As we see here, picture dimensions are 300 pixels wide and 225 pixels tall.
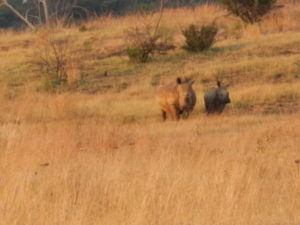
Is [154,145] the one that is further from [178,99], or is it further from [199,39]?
[199,39]

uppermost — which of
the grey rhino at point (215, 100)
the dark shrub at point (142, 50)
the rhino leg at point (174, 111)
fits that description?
the grey rhino at point (215, 100)

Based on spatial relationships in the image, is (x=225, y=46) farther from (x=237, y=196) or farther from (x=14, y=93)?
(x=237, y=196)

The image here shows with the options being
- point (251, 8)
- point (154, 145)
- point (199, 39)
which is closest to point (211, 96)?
point (154, 145)

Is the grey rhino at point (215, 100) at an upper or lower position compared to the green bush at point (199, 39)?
upper

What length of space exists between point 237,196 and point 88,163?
2250 millimetres

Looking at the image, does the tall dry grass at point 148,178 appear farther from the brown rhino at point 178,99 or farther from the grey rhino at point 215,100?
the grey rhino at point 215,100

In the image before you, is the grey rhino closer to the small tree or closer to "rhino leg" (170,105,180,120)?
"rhino leg" (170,105,180,120)

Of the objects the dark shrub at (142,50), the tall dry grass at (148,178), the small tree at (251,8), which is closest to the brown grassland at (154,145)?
the tall dry grass at (148,178)

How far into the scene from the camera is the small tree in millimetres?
24859

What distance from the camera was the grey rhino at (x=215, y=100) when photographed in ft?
48.1

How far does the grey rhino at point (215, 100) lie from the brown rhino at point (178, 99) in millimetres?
312

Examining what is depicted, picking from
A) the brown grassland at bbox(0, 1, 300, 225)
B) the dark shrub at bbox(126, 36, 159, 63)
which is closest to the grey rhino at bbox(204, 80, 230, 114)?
the brown grassland at bbox(0, 1, 300, 225)

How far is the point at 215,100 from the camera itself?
1477 cm

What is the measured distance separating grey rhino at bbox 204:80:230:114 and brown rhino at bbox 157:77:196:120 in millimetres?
312
